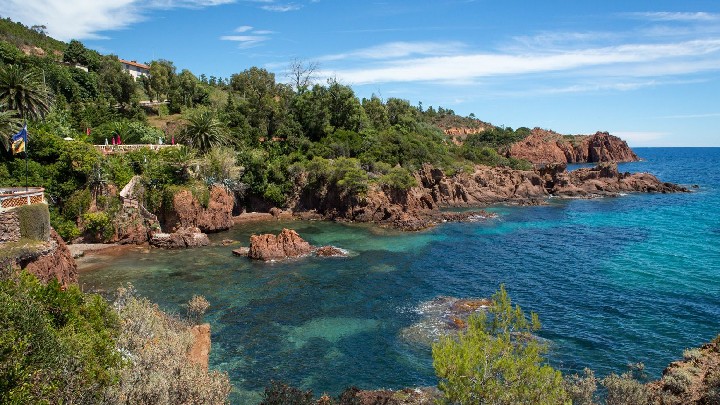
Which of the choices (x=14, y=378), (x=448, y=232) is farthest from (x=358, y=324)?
(x=448, y=232)

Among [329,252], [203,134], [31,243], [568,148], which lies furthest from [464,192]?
[568,148]

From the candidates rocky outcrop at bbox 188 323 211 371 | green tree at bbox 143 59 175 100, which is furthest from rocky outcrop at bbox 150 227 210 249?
green tree at bbox 143 59 175 100

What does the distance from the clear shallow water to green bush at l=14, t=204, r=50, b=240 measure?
22.6ft

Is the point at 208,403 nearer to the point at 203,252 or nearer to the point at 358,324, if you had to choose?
the point at 358,324

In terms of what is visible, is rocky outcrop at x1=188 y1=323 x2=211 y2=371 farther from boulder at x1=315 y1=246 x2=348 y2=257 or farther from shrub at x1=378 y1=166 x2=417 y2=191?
shrub at x1=378 y1=166 x2=417 y2=191

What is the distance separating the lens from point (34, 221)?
1070 inches

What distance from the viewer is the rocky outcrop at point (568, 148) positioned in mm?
148625

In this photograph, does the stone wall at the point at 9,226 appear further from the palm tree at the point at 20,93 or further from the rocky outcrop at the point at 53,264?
the palm tree at the point at 20,93

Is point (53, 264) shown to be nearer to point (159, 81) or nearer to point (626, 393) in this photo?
point (626, 393)

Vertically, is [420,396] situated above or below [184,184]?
below

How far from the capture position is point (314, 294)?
3350 cm

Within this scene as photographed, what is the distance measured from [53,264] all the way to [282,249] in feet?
59.6

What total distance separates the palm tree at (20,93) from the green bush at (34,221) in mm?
20774

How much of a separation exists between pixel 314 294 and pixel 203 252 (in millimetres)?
14496
